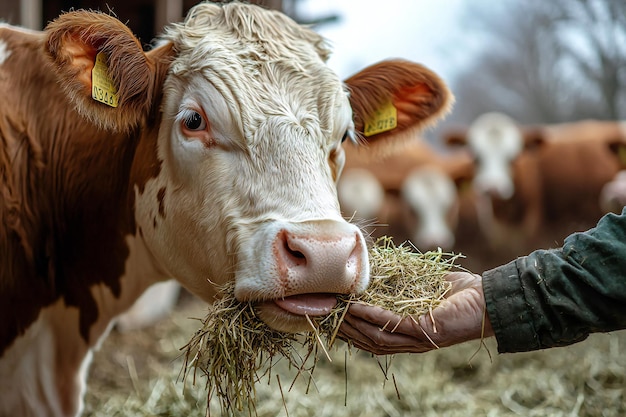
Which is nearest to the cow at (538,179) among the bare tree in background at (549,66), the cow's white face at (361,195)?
the cow's white face at (361,195)

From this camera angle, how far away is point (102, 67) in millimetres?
2613

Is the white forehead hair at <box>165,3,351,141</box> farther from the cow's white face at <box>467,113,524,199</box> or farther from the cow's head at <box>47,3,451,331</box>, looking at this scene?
the cow's white face at <box>467,113,524,199</box>

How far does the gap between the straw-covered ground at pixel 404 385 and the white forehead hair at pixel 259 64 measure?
1593 millimetres

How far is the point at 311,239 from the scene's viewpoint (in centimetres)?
204

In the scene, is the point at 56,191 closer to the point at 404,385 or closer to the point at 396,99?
the point at 396,99

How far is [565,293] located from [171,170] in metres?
1.54

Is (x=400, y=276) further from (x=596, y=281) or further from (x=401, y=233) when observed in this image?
(x=401, y=233)

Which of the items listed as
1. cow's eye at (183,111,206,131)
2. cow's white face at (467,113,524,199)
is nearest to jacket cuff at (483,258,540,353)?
cow's eye at (183,111,206,131)

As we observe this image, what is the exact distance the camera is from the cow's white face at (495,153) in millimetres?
9055

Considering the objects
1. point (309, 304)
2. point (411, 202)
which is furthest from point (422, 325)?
point (411, 202)

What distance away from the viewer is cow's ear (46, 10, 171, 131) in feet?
8.18

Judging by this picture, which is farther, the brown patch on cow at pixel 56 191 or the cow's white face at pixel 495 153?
the cow's white face at pixel 495 153

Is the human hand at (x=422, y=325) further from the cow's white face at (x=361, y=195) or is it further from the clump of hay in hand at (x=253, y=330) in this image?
the cow's white face at (x=361, y=195)

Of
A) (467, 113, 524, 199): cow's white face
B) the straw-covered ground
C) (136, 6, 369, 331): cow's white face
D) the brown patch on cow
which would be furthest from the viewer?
(467, 113, 524, 199): cow's white face
